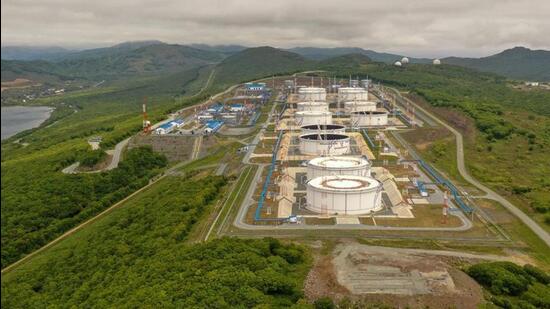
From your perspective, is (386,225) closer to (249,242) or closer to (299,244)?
(299,244)

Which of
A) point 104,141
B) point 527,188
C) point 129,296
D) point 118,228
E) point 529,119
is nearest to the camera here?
point 129,296

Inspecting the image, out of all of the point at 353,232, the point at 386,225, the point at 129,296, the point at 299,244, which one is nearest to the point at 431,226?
the point at 386,225

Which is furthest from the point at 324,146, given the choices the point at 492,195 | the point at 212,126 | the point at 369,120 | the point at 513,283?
the point at 513,283

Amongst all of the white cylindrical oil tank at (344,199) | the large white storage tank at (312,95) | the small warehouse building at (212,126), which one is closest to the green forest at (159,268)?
the white cylindrical oil tank at (344,199)

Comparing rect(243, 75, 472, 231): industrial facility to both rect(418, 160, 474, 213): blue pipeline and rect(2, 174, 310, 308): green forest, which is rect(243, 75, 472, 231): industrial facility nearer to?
rect(418, 160, 474, 213): blue pipeline

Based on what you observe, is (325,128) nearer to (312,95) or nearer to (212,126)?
(212,126)
